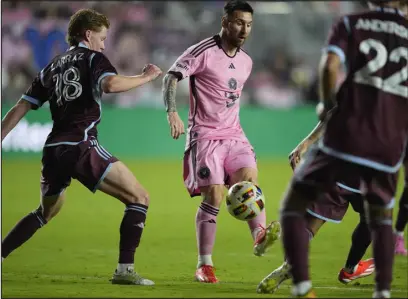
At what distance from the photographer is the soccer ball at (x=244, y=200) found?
791cm

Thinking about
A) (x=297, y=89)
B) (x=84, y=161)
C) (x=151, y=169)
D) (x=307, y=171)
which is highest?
(x=297, y=89)

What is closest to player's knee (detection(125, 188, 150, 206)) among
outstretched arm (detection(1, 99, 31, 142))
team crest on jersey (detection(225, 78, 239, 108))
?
outstretched arm (detection(1, 99, 31, 142))

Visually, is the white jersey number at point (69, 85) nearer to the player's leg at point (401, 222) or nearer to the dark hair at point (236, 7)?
the dark hair at point (236, 7)

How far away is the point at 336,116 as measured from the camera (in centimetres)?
573

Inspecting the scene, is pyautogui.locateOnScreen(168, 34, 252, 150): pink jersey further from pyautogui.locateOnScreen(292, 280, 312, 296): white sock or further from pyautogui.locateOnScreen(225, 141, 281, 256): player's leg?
pyautogui.locateOnScreen(292, 280, 312, 296): white sock

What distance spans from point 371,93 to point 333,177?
560mm

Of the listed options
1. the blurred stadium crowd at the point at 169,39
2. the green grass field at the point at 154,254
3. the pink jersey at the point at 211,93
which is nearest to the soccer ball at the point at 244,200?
the green grass field at the point at 154,254

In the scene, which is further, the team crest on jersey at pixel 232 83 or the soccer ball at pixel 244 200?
the team crest on jersey at pixel 232 83

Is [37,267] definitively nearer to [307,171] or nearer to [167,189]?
[307,171]

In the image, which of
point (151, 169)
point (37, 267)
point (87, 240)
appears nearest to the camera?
point (37, 267)

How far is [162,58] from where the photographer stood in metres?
23.0

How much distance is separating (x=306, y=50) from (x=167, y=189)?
915 centimetres

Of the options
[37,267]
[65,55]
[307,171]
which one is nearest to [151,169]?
[37,267]

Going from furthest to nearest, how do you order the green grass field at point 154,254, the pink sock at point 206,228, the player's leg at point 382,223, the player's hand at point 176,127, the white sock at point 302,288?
1. the pink sock at point 206,228
2. the player's hand at point 176,127
3. the green grass field at point 154,254
4. the player's leg at point 382,223
5. the white sock at point 302,288
